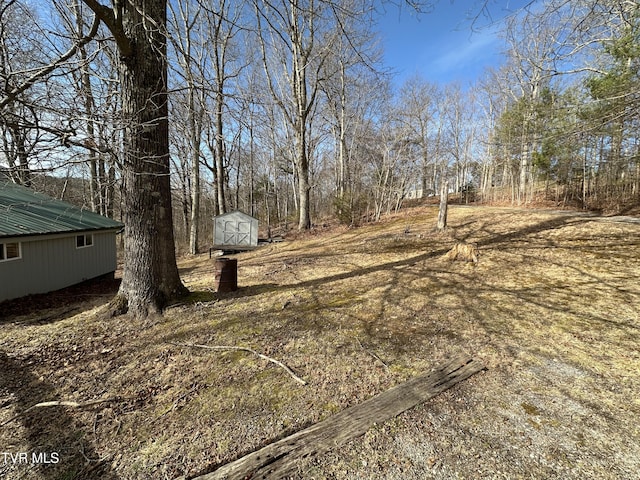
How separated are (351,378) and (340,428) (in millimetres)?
586

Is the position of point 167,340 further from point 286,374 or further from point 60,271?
point 60,271

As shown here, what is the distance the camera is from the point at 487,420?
79.2 inches

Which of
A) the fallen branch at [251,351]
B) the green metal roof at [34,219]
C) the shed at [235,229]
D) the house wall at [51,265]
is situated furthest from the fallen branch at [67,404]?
the shed at [235,229]

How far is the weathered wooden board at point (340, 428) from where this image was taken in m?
1.68

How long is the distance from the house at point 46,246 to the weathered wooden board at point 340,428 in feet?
20.0

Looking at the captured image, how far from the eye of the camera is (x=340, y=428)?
195 cm

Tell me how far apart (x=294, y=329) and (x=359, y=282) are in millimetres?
2096

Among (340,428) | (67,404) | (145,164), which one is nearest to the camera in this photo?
(340,428)

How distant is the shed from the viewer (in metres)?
13.4

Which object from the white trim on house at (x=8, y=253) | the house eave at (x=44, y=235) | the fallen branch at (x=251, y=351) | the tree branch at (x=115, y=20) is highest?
the tree branch at (x=115, y=20)

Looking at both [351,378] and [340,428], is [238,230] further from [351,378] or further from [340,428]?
[340,428]

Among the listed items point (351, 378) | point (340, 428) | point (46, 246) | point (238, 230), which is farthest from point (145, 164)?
point (238, 230)

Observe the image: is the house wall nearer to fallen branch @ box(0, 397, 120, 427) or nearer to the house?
the house

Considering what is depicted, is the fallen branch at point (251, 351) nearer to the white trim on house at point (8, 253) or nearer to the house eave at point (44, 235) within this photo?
the house eave at point (44, 235)
